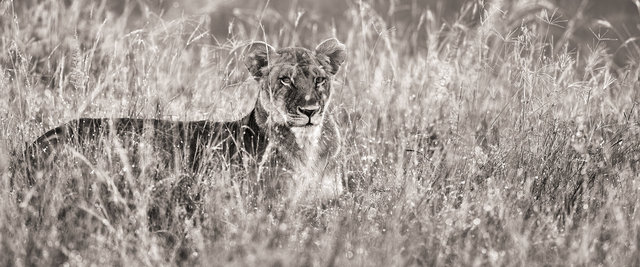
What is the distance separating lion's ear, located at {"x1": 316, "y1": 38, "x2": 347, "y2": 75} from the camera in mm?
5488

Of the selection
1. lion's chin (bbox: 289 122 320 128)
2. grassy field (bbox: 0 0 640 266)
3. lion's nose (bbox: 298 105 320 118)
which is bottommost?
grassy field (bbox: 0 0 640 266)

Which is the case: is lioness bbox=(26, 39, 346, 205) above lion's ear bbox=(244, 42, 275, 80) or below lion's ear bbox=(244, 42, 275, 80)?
below

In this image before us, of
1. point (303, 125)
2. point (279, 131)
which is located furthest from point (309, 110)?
point (279, 131)

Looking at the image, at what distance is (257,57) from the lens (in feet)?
17.9

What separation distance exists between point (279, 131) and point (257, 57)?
1.73 feet

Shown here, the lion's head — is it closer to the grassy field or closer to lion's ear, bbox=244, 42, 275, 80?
lion's ear, bbox=244, 42, 275, 80

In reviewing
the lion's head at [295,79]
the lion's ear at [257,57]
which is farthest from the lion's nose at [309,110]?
the lion's ear at [257,57]

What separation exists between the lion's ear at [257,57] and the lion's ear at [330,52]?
0.32m

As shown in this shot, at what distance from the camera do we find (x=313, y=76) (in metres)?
5.23

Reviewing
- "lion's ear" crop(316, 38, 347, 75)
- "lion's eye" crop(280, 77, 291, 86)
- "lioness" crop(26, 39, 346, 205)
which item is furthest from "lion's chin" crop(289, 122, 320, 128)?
"lion's ear" crop(316, 38, 347, 75)

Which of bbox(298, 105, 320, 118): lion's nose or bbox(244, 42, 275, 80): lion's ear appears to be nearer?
bbox(298, 105, 320, 118): lion's nose

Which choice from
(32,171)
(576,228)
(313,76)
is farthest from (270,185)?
(576,228)

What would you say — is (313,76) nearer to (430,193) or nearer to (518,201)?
(430,193)

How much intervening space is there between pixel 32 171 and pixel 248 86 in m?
2.36
